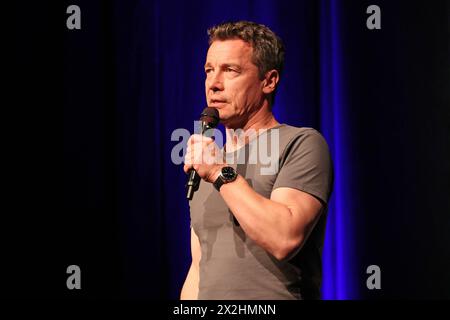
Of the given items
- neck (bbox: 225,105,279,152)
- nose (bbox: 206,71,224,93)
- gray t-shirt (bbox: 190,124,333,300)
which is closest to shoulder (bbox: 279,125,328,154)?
gray t-shirt (bbox: 190,124,333,300)

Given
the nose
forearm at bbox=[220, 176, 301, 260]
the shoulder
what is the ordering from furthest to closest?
the nose → the shoulder → forearm at bbox=[220, 176, 301, 260]

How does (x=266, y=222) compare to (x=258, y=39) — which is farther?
(x=258, y=39)

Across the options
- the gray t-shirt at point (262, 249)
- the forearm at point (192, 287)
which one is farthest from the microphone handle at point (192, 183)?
the forearm at point (192, 287)

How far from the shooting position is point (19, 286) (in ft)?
7.65

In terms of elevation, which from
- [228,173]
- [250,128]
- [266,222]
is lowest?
[266,222]

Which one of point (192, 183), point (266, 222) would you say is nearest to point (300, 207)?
point (266, 222)

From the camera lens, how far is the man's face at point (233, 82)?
1.56 metres

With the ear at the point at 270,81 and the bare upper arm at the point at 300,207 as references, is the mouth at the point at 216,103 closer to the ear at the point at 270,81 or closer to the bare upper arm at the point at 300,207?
the ear at the point at 270,81

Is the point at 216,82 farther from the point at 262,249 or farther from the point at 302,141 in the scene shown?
the point at 262,249

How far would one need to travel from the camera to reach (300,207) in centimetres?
134

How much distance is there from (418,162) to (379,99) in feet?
1.02

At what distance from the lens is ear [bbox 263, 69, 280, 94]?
5.35ft

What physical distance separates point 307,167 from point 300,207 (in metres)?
0.11

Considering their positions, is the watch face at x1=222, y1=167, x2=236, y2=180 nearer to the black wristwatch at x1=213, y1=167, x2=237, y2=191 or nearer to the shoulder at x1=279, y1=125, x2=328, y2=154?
the black wristwatch at x1=213, y1=167, x2=237, y2=191
